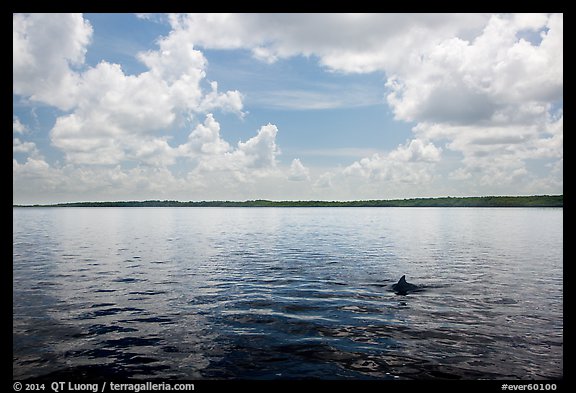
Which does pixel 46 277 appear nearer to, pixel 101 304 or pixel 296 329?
pixel 101 304

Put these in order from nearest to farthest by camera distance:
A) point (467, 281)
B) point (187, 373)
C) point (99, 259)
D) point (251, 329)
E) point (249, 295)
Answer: point (187, 373)
point (251, 329)
point (249, 295)
point (467, 281)
point (99, 259)

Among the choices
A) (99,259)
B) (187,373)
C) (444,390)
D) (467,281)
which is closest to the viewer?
(444,390)

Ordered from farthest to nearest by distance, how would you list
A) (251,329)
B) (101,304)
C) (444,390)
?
(101,304)
(251,329)
(444,390)

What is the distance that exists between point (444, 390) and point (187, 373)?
9.18 meters

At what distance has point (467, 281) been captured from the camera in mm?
32938

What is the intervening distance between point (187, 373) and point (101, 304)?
1295cm

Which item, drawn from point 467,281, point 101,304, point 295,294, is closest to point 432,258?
point 467,281

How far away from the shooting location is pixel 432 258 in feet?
154
